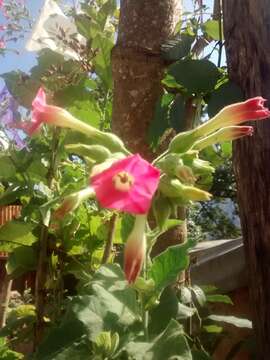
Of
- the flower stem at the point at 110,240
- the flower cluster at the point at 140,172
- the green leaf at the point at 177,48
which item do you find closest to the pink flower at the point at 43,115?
the flower cluster at the point at 140,172

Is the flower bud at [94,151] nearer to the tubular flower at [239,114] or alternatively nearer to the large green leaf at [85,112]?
the tubular flower at [239,114]

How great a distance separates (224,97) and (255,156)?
12cm

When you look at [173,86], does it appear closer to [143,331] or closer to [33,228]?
[33,228]

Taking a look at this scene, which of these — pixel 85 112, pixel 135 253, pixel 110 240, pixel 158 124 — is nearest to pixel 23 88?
pixel 85 112

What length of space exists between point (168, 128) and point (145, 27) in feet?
Result: 0.83

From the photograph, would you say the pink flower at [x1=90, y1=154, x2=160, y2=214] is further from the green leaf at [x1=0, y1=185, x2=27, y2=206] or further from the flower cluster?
the green leaf at [x1=0, y1=185, x2=27, y2=206]

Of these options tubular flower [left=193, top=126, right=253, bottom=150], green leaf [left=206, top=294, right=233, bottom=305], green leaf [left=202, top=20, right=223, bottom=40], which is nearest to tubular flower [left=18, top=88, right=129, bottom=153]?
tubular flower [left=193, top=126, right=253, bottom=150]

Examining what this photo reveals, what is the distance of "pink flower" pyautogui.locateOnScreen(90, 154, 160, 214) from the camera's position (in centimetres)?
39

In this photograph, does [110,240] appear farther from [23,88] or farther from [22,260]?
[23,88]

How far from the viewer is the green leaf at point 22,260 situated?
35.5 inches

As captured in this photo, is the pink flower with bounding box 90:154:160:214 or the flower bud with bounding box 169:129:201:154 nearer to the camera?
the pink flower with bounding box 90:154:160:214

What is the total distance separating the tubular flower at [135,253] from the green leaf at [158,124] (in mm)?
476

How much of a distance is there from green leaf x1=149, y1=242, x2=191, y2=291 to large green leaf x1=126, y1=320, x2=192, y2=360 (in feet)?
0.19

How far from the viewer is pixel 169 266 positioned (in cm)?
62
